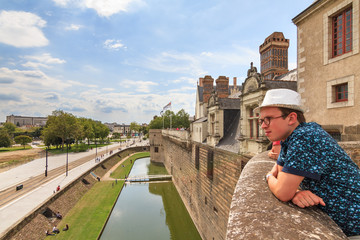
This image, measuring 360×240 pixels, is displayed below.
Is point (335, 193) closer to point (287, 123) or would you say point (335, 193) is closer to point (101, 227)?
point (287, 123)

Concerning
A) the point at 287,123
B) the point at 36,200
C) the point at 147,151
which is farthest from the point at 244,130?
the point at 147,151

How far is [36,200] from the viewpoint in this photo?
1897cm

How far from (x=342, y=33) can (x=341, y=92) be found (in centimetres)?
211

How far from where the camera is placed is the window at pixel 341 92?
714cm

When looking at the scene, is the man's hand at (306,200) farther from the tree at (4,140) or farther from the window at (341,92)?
the tree at (4,140)

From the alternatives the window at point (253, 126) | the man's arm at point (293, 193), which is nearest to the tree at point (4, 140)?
the window at point (253, 126)

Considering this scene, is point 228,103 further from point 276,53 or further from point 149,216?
point 149,216

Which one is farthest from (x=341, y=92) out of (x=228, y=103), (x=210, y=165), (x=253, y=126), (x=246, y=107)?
(x=210, y=165)

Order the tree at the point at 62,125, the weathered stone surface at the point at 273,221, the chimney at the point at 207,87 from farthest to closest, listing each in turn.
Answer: the tree at the point at 62,125
the chimney at the point at 207,87
the weathered stone surface at the point at 273,221

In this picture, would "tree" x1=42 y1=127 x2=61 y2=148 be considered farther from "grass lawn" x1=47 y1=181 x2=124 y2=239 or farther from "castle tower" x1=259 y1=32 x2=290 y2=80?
"castle tower" x1=259 y1=32 x2=290 y2=80

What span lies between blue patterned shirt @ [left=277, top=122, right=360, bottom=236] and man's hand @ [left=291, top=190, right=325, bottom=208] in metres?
0.12

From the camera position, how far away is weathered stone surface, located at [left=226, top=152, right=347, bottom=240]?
60.3 inches

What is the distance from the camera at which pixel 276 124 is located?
2217mm

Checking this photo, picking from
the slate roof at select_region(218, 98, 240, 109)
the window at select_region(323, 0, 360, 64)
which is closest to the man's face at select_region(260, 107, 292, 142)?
the window at select_region(323, 0, 360, 64)
